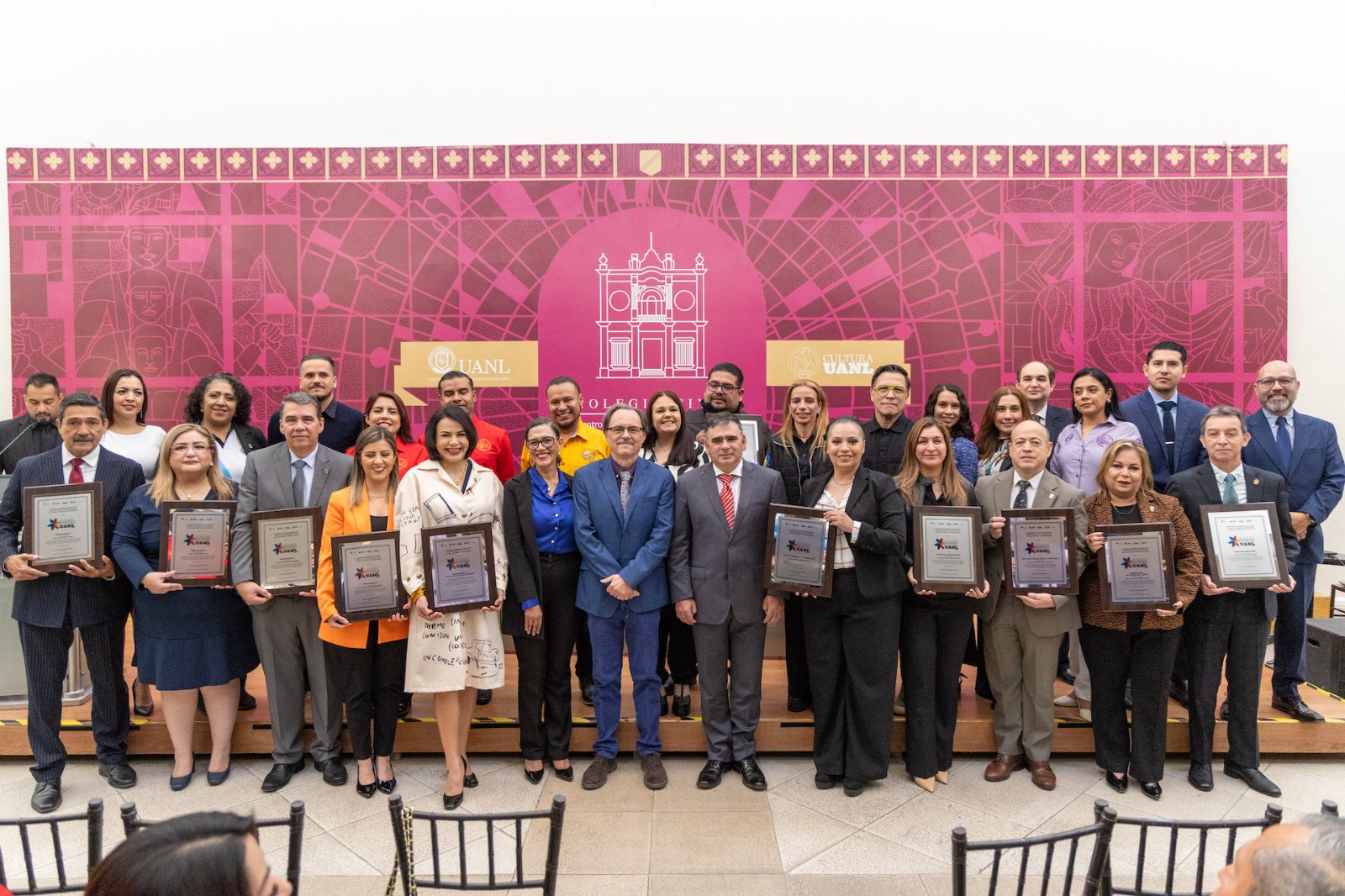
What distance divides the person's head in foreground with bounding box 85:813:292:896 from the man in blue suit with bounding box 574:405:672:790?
2.48m

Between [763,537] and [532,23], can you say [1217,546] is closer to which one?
[763,537]

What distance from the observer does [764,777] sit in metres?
3.80

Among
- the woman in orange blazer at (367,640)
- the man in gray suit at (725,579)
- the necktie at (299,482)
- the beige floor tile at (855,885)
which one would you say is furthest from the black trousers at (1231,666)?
the necktie at (299,482)

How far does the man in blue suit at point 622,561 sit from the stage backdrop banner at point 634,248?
247 centimetres

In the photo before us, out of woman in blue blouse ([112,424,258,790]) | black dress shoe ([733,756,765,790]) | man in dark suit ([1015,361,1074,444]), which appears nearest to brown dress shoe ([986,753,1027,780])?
black dress shoe ([733,756,765,790])

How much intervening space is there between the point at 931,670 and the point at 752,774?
1035 millimetres

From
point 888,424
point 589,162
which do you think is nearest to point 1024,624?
point 888,424

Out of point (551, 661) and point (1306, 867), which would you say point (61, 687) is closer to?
point (551, 661)

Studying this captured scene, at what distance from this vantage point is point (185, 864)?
1.05 m

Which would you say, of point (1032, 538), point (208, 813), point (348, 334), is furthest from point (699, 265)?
point (208, 813)

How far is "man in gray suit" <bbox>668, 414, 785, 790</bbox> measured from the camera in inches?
144

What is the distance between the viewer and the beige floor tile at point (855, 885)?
2.91 metres

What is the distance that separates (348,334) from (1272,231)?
7.25m

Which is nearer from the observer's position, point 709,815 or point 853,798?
point 709,815
